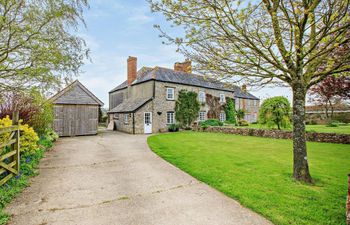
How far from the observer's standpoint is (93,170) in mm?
6875

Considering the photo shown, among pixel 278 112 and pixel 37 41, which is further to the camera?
pixel 278 112

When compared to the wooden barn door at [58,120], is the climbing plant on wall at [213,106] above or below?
above

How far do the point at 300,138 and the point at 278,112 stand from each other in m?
13.2

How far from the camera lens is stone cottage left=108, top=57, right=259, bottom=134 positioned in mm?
21078

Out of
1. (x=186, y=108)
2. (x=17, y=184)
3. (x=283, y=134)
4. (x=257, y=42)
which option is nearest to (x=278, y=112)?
(x=283, y=134)

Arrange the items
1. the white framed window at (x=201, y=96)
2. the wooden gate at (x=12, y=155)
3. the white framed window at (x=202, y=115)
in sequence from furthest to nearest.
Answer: the white framed window at (x=202, y=115), the white framed window at (x=201, y=96), the wooden gate at (x=12, y=155)

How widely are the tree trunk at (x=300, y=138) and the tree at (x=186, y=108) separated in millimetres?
18076

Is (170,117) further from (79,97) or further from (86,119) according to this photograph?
(79,97)

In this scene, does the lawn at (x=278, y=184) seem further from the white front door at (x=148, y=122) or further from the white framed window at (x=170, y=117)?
the white framed window at (x=170, y=117)

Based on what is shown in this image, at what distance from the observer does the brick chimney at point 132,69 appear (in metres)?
24.0

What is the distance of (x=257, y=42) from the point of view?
17.4 feet

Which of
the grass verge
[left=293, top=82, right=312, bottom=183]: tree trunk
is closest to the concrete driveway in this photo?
the grass verge

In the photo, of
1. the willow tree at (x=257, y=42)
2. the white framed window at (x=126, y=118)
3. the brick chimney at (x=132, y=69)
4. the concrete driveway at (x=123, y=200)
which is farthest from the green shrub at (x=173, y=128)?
the willow tree at (x=257, y=42)

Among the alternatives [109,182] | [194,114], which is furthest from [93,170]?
[194,114]
